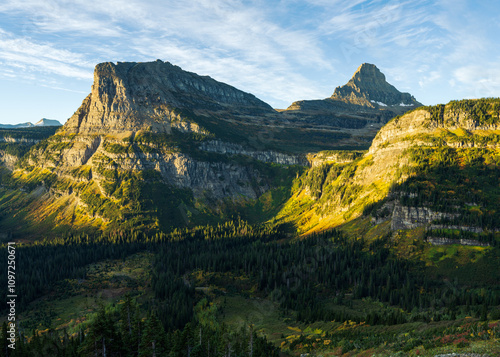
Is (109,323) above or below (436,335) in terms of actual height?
above

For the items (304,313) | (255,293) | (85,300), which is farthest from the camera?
(255,293)

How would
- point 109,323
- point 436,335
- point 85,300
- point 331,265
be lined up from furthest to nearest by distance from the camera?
point 331,265, point 85,300, point 436,335, point 109,323

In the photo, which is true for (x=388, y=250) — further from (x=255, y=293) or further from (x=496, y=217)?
(x=255, y=293)

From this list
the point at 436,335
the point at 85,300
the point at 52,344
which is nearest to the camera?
the point at 436,335

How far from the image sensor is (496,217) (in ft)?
630

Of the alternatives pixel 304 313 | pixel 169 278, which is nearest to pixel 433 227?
pixel 304 313

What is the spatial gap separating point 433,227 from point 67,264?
221870 mm

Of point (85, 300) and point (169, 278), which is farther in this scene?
point (169, 278)

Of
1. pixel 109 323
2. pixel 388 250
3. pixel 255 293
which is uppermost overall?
pixel 109 323

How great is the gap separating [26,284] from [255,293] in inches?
4551

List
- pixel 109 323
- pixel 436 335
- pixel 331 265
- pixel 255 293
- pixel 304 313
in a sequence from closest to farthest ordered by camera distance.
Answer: pixel 109 323
pixel 436 335
pixel 304 313
pixel 255 293
pixel 331 265

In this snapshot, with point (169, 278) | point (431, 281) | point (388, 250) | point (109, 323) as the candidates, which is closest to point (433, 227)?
point (388, 250)

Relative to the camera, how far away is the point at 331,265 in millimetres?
187875

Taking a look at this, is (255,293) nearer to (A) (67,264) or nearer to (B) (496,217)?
(A) (67,264)
